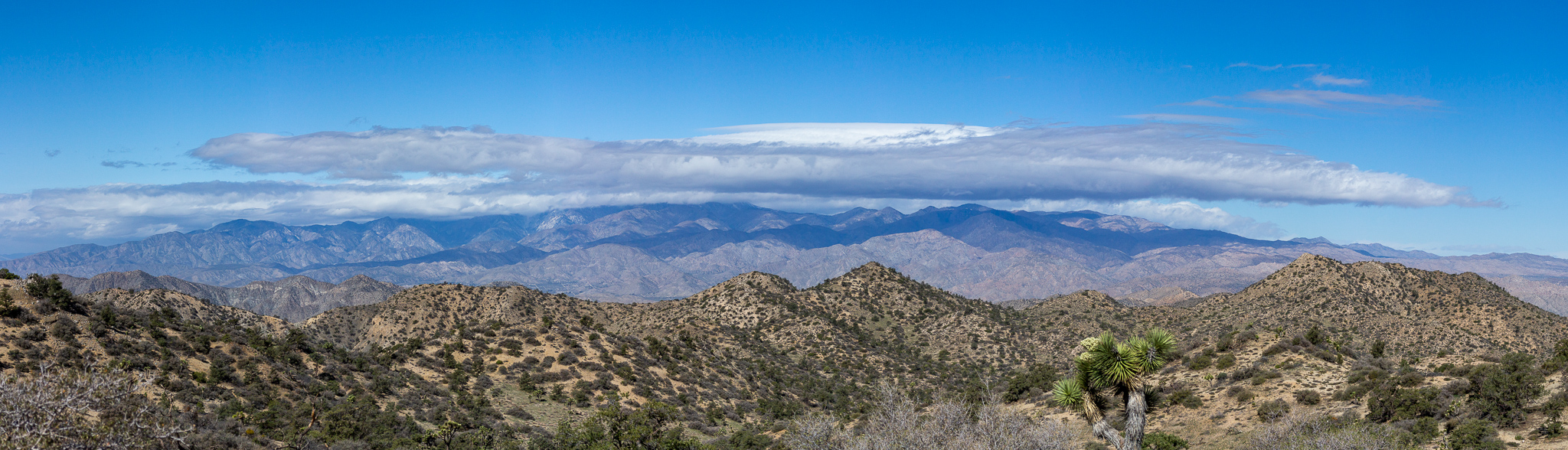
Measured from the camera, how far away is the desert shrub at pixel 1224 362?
53078 millimetres

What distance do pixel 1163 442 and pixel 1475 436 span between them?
37.3 ft

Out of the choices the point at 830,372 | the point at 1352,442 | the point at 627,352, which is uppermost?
the point at 1352,442

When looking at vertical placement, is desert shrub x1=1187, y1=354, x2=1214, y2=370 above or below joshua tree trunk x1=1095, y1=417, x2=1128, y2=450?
below

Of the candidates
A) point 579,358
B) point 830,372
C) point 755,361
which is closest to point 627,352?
point 579,358

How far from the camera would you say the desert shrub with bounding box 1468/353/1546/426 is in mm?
33969

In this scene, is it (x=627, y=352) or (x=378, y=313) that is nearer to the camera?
(x=627, y=352)

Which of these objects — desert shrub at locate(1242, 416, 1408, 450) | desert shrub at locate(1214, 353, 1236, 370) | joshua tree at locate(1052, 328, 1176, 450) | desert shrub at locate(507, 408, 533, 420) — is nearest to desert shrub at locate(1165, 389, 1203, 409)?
desert shrub at locate(1214, 353, 1236, 370)

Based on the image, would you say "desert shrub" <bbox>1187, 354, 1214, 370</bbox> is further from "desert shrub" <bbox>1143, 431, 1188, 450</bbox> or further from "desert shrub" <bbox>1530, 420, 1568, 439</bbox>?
"desert shrub" <bbox>1530, 420, 1568, 439</bbox>

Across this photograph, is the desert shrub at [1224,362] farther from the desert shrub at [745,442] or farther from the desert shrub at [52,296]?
the desert shrub at [52,296]

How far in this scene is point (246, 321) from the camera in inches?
4126

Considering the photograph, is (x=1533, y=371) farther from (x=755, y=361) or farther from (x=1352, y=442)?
(x=755, y=361)

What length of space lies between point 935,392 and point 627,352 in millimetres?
27277

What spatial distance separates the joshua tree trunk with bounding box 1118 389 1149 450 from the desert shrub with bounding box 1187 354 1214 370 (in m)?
31.8

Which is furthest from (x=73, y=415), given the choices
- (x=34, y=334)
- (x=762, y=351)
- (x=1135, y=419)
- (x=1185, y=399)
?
(x=762, y=351)
